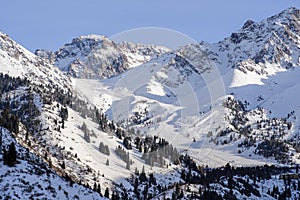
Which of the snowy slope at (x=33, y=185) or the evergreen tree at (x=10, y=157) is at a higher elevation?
the evergreen tree at (x=10, y=157)

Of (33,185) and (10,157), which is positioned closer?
(33,185)

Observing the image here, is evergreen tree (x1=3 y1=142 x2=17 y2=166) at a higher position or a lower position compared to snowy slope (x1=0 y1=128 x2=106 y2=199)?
higher

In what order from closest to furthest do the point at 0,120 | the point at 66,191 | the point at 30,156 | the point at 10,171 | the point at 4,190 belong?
the point at 4,190
the point at 10,171
the point at 66,191
the point at 30,156
the point at 0,120

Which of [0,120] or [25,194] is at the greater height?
[0,120]

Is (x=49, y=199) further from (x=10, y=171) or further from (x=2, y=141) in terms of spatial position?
(x=2, y=141)

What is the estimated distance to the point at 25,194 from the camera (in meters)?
95.8

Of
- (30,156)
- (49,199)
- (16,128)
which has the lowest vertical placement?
(49,199)

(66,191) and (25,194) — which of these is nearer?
(25,194)

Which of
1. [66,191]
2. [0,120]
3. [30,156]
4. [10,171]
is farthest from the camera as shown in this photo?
[0,120]

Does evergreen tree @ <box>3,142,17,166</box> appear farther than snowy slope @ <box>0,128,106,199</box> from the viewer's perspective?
Yes

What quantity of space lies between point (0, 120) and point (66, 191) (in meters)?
92.0

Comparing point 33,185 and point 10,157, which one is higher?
point 10,157

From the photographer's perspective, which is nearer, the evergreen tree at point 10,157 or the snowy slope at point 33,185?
the snowy slope at point 33,185

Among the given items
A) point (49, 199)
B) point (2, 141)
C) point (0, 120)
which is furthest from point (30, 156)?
point (0, 120)
